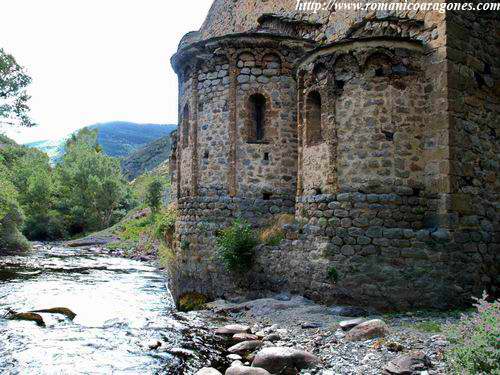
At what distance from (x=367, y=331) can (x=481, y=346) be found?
118 inches

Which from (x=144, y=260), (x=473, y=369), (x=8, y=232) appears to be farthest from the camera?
(x=8, y=232)

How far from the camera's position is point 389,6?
12617 millimetres

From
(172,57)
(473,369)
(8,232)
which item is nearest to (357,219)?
(473,369)

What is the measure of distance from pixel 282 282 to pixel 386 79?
541 centimetres

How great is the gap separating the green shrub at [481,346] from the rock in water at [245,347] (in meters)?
3.88

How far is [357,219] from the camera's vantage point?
35.7 feet

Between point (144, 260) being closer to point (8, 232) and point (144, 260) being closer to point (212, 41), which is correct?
point (8, 232)

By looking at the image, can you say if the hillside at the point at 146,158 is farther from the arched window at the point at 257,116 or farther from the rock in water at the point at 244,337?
the rock in water at the point at 244,337

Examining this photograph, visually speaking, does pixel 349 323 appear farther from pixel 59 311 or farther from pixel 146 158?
pixel 146 158

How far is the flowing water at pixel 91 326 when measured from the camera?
8367 millimetres

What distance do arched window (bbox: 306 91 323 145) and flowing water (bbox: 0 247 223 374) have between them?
5.59m

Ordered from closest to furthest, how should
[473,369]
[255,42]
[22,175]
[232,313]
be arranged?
1. [473,369]
2. [232,313]
3. [255,42]
4. [22,175]

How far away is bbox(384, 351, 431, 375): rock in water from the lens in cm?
663

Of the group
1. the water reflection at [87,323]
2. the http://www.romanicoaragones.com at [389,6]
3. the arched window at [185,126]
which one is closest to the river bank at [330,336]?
the water reflection at [87,323]
